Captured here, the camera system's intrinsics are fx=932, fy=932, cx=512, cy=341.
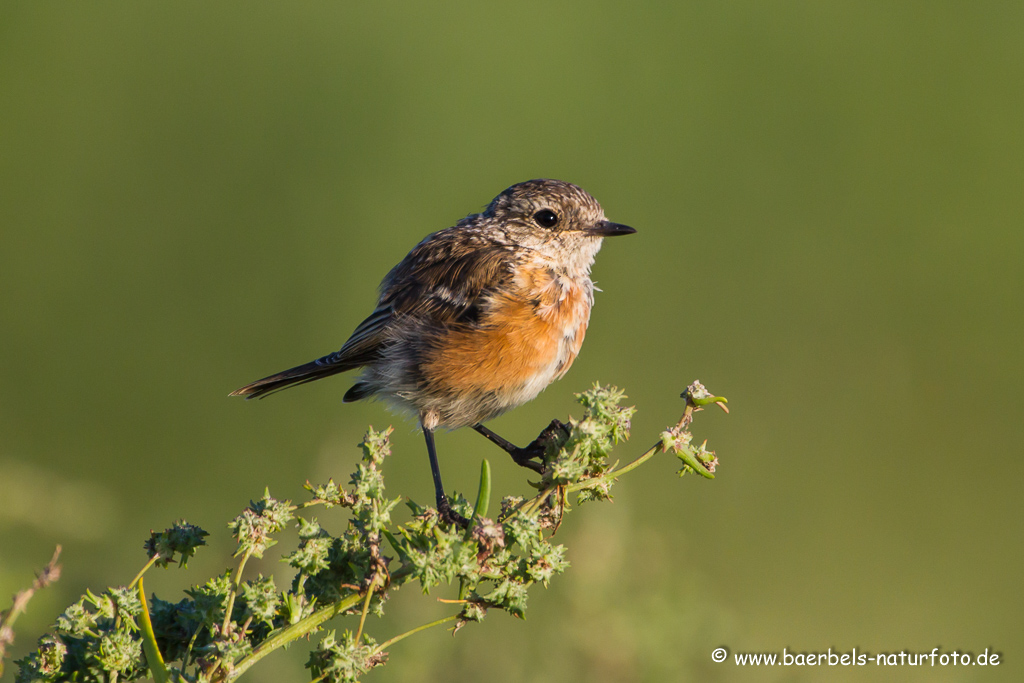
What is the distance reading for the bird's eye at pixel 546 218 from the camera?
446cm

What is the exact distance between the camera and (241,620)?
1688 millimetres

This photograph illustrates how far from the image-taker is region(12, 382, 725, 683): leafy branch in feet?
5.35

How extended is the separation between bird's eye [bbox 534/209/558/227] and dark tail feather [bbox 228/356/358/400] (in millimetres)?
1140

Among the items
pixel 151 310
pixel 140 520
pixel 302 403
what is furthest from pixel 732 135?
pixel 140 520

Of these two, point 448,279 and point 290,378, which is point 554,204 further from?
point 290,378

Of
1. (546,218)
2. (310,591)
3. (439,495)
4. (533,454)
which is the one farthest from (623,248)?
(310,591)

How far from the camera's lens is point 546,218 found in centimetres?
448

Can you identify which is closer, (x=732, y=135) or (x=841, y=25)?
(x=732, y=135)

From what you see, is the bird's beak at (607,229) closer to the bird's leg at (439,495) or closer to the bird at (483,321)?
the bird at (483,321)

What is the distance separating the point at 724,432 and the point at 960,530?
1688mm

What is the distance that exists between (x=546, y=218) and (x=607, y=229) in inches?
11.8

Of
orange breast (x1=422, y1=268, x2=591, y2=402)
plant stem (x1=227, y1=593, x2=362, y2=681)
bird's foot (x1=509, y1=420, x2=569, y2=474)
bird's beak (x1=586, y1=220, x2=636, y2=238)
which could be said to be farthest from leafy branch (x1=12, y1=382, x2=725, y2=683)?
bird's beak (x1=586, y1=220, x2=636, y2=238)

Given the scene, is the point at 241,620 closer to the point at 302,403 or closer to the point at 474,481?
the point at 474,481

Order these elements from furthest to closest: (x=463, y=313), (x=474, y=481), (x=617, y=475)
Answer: (x=474, y=481), (x=463, y=313), (x=617, y=475)
